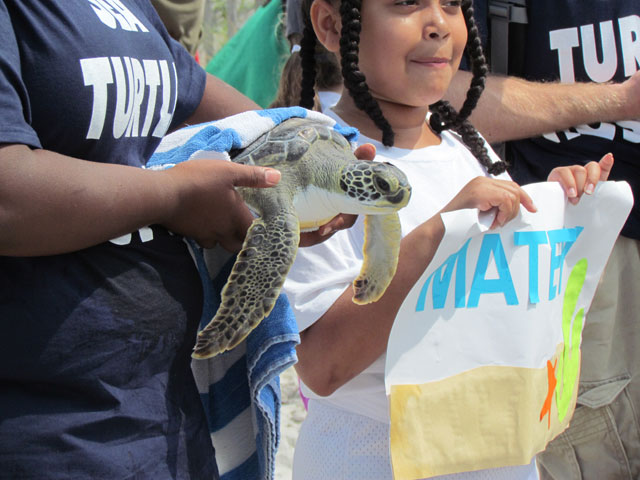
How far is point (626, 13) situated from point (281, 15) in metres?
1.27

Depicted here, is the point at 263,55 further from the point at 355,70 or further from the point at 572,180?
the point at 572,180

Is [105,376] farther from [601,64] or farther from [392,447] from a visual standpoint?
[601,64]

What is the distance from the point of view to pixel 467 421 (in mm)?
1194

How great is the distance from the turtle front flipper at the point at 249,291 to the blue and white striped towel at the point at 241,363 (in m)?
0.17

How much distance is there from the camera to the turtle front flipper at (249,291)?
0.73 meters

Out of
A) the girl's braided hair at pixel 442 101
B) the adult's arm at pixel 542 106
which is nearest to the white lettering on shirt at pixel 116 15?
the girl's braided hair at pixel 442 101

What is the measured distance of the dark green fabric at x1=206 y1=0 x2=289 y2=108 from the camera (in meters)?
2.69

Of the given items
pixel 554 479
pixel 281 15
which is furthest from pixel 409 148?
pixel 281 15

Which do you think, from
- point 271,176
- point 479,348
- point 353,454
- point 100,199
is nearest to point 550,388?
point 479,348

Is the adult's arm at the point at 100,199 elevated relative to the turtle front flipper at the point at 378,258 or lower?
elevated

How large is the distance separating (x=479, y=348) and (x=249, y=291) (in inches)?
23.8

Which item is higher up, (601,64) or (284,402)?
(601,64)

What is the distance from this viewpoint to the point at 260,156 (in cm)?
87

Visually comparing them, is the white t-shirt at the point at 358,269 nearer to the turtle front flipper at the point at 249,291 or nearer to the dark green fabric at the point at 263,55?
the turtle front flipper at the point at 249,291
